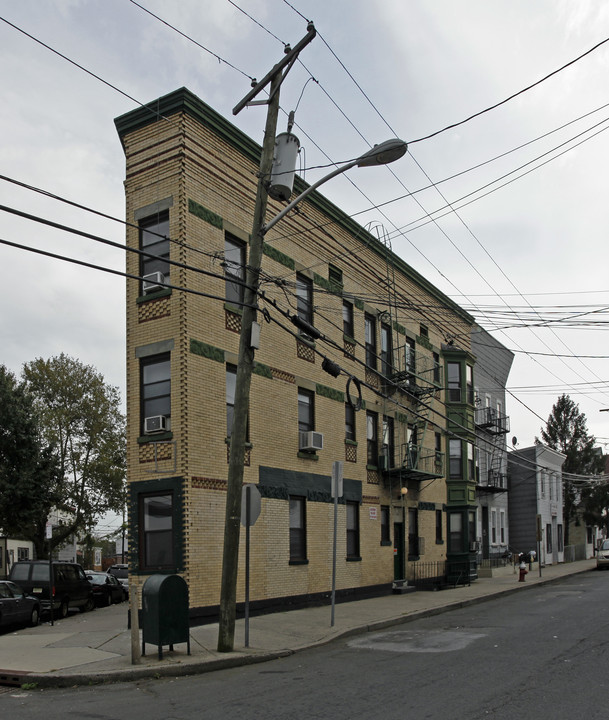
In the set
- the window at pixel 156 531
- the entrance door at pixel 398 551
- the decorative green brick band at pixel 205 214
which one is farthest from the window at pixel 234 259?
the entrance door at pixel 398 551

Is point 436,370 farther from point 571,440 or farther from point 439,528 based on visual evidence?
point 571,440

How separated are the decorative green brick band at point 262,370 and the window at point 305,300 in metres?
2.45

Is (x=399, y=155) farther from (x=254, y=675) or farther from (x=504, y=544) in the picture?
(x=504, y=544)

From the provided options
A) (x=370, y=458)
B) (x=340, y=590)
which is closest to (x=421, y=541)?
(x=370, y=458)

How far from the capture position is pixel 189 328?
15555 millimetres

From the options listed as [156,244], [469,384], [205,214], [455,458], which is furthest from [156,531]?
[469,384]

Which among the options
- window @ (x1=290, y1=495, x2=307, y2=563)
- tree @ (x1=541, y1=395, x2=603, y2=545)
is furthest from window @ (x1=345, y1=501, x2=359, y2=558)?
tree @ (x1=541, y1=395, x2=603, y2=545)

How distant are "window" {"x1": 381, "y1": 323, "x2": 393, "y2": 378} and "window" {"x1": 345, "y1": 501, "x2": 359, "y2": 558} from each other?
16.7 feet

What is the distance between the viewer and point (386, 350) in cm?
2508

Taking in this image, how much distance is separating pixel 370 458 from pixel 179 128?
12099mm

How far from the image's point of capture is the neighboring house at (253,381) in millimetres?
15237

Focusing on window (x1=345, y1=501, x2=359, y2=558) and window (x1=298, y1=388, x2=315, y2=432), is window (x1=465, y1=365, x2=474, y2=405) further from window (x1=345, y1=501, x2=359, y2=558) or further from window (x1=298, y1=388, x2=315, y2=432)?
window (x1=298, y1=388, x2=315, y2=432)

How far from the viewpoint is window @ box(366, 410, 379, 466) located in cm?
2336

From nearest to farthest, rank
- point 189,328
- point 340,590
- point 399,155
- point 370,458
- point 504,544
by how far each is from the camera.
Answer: point 399,155 < point 189,328 < point 340,590 < point 370,458 < point 504,544
